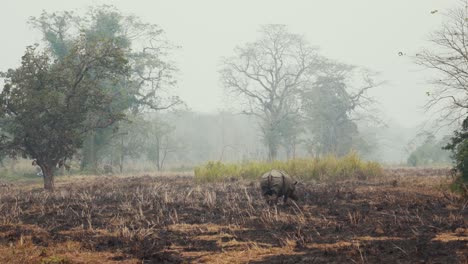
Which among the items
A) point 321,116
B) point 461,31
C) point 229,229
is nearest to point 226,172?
point 461,31

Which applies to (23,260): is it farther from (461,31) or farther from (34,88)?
(461,31)

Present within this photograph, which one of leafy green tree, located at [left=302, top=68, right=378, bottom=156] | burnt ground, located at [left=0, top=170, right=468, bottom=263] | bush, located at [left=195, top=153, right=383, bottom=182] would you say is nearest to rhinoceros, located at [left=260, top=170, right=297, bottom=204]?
burnt ground, located at [left=0, top=170, right=468, bottom=263]

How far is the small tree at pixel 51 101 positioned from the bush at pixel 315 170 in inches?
198

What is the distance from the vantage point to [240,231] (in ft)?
29.2

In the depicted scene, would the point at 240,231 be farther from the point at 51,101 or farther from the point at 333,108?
the point at 333,108

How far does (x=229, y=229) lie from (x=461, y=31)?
13.1m

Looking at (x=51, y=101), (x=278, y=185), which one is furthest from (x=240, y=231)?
(x=51, y=101)

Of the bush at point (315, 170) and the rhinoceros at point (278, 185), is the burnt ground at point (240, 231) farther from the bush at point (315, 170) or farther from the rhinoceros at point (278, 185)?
the bush at point (315, 170)

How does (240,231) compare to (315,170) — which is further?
(315,170)

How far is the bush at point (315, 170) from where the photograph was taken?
67.2 ft

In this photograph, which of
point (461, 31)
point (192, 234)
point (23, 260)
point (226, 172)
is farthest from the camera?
point (226, 172)

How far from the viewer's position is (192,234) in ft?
28.8

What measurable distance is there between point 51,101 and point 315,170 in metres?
11.2

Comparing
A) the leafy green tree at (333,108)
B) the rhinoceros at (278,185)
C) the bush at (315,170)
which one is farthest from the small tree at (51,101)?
the leafy green tree at (333,108)
